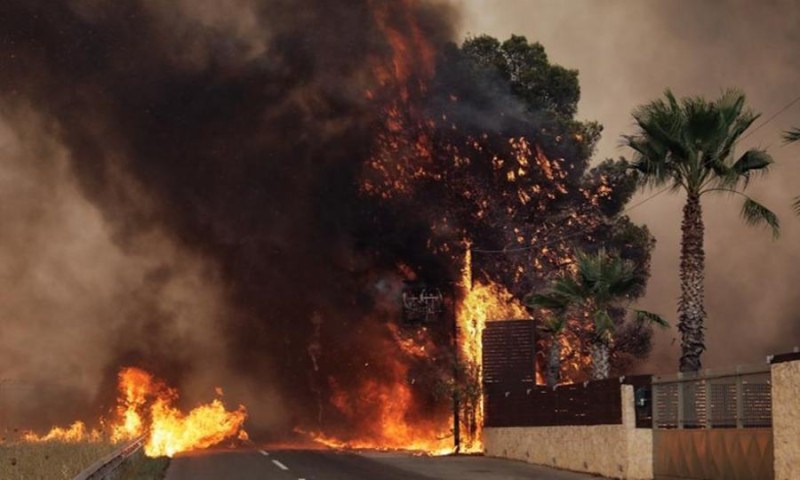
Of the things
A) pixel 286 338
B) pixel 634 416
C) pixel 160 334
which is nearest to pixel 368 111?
pixel 286 338

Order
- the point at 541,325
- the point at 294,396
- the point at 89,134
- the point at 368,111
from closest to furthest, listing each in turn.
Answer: the point at 541,325, the point at 368,111, the point at 294,396, the point at 89,134

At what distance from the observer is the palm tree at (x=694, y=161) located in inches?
1095

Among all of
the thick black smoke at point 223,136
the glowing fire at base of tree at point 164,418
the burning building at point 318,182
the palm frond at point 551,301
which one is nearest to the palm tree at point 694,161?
the palm frond at point 551,301

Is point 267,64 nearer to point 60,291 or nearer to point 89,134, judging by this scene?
point 89,134

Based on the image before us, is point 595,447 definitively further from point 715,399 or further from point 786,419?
point 786,419

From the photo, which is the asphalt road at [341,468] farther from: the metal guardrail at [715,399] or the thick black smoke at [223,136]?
the thick black smoke at [223,136]

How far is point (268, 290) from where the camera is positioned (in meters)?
66.8

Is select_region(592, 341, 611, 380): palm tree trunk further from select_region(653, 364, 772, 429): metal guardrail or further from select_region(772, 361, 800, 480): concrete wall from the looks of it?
select_region(772, 361, 800, 480): concrete wall

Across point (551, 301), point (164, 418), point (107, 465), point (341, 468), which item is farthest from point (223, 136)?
point (107, 465)

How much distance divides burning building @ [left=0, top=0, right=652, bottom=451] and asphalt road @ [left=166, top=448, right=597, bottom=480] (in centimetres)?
1317

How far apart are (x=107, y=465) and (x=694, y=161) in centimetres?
1652

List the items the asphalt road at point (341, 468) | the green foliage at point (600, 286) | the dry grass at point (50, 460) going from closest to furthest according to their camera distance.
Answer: the dry grass at point (50, 460) < the asphalt road at point (341, 468) < the green foliage at point (600, 286)

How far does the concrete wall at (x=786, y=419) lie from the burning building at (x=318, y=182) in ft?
95.0

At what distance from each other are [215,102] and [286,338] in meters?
16.1
